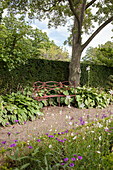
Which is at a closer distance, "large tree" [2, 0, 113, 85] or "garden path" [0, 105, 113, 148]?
"garden path" [0, 105, 113, 148]

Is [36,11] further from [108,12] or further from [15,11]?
[108,12]

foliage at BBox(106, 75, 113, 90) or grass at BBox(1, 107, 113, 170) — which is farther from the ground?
foliage at BBox(106, 75, 113, 90)

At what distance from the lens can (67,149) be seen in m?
1.96

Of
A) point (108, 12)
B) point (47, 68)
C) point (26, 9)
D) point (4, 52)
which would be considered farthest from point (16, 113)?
point (108, 12)

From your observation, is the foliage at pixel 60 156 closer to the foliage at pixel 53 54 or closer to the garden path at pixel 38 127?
the garden path at pixel 38 127

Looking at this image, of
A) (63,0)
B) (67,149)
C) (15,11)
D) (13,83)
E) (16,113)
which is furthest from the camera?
(15,11)

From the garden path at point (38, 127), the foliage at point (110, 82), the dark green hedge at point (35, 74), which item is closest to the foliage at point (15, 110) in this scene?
the garden path at point (38, 127)

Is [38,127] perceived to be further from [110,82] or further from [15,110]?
[110,82]

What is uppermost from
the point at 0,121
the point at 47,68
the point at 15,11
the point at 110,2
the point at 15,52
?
the point at 110,2

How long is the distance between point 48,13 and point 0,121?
677 cm

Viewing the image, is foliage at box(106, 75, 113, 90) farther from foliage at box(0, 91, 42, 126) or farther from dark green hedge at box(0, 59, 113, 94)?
foliage at box(0, 91, 42, 126)

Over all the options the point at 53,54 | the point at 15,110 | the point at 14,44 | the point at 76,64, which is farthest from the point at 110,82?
the point at 53,54

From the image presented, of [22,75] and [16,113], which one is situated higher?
[22,75]

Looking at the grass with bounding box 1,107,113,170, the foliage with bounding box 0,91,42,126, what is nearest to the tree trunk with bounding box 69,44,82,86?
the foliage with bounding box 0,91,42,126
